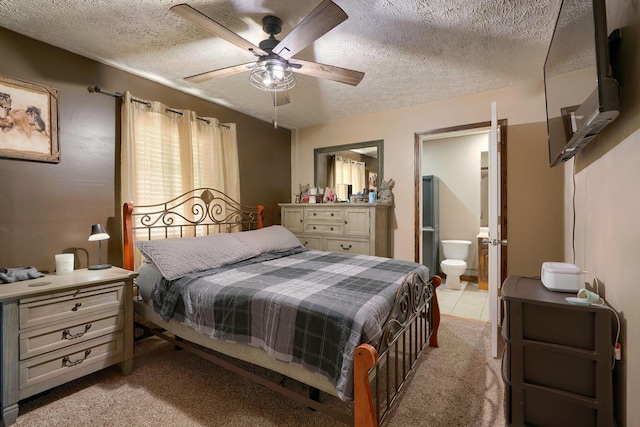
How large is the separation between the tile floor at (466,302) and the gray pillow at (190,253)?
102 inches

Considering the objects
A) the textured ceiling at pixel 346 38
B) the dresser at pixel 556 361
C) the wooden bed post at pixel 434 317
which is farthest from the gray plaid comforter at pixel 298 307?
the textured ceiling at pixel 346 38

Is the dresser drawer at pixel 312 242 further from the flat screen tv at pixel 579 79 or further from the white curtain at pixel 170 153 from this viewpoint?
the flat screen tv at pixel 579 79

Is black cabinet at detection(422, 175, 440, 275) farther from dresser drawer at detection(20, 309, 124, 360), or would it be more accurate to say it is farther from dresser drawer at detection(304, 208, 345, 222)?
dresser drawer at detection(20, 309, 124, 360)

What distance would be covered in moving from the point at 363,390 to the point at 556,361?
35.6 inches

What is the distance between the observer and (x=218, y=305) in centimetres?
183

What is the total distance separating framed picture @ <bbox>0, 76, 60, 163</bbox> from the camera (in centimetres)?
208

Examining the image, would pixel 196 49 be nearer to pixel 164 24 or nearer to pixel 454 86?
pixel 164 24

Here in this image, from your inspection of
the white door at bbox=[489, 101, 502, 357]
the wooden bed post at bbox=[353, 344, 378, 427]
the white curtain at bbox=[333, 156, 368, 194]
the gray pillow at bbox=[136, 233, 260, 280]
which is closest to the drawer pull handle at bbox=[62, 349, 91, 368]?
the gray pillow at bbox=[136, 233, 260, 280]

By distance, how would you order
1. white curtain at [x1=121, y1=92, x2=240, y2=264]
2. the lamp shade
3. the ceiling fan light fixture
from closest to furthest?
the ceiling fan light fixture, the lamp shade, white curtain at [x1=121, y1=92, x2=240, y2=264]

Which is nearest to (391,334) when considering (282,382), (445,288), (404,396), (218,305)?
(404,396)

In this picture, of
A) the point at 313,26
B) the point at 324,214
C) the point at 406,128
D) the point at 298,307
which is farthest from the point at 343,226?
the point at 313,26

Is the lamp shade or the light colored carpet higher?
the lamp shade

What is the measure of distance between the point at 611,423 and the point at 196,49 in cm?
337

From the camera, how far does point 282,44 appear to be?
1.81m
